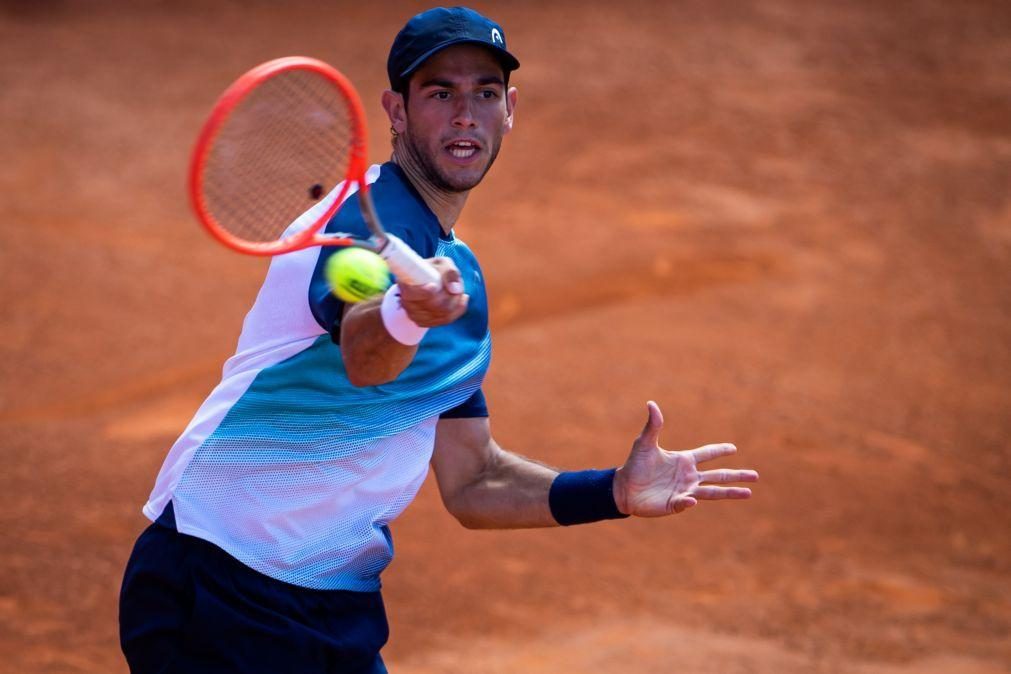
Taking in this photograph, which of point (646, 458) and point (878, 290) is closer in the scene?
point (646, 458)

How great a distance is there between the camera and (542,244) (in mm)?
9633

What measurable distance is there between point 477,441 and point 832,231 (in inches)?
279

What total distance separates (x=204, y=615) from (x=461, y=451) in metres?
0.86

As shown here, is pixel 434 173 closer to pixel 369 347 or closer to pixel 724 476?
pixel 369 347

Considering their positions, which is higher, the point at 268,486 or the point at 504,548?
the point at 268,486

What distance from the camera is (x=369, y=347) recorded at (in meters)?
2.59

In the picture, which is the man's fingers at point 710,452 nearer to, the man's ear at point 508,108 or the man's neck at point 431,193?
the man's neck at point 431,193

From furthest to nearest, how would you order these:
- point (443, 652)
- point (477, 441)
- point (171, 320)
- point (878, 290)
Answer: point (878, 290), point (171, 320), point (443, 652), point (477, 441)

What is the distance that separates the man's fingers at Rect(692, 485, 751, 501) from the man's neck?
916 mm

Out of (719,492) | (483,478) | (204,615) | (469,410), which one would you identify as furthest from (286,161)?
(719,492)

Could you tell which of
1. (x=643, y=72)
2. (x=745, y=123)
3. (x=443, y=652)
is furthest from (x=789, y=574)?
A: (x=643, y=72)

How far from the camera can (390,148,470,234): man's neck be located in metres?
3.09

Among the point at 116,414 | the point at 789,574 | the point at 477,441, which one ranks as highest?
the point at 477,441

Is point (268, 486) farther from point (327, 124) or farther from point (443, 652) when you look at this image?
point (443, 652)
